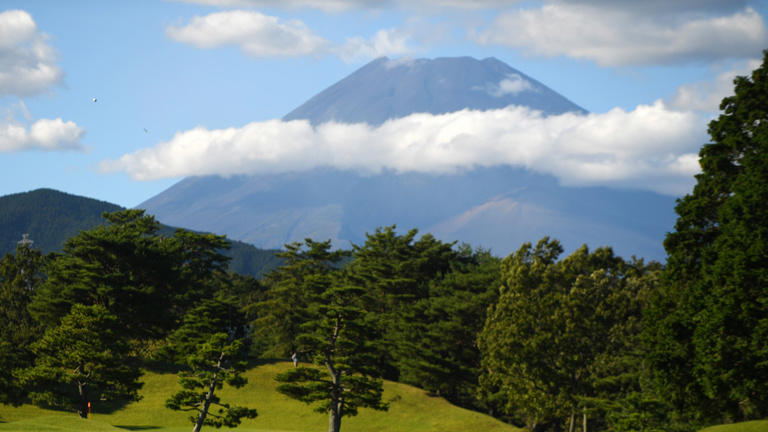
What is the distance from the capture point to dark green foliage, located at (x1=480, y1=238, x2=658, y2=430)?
47875 mm

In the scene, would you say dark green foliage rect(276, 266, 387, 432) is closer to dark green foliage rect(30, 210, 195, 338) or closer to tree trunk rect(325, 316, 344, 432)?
tree trunk rect(325, 316, 344, 432)

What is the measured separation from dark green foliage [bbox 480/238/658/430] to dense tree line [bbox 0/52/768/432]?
0.11 meters

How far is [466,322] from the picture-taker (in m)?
65.4

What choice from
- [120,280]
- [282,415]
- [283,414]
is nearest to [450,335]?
[283,414]

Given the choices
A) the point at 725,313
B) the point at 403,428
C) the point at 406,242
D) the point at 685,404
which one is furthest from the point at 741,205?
the point at 406,242

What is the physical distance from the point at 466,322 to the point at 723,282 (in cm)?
3759

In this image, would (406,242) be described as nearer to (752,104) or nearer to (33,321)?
(33,321)

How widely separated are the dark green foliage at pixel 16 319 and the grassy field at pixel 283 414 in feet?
16.0

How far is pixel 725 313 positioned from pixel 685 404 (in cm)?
626

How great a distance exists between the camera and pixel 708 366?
28609mm

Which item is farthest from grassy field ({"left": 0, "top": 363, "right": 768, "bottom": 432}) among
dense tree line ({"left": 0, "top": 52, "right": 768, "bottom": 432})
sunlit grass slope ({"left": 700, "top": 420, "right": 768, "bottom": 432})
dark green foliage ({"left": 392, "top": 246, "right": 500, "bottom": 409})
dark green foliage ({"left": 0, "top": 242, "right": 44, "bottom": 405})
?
sunlit grass slope ({"left": 700, "top": 420, "right": 768, "bottom": 432})

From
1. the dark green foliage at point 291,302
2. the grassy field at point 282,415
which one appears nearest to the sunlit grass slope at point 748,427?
the grassy field at point 282,415

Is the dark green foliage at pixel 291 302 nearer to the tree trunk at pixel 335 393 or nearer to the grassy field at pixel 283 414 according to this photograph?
the grassy field at pixel 283 414

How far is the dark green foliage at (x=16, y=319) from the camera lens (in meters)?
42.2
